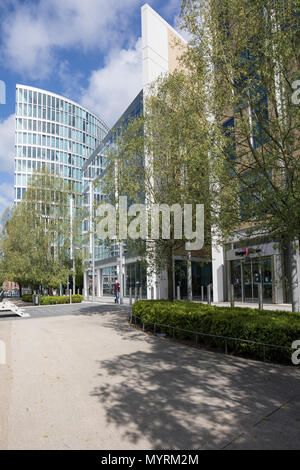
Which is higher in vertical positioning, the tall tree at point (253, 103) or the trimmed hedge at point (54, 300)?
the tall tree at point (253, 103)

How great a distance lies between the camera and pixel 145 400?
5.07 meters

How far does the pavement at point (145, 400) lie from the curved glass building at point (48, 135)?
67685mm

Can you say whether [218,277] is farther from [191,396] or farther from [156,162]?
[191,396]

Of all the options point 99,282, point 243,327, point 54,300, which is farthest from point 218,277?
point 99,282

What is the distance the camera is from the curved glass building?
73188mm

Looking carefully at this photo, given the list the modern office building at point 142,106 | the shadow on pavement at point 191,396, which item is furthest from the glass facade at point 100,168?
the shadow on pavement at point 191,396

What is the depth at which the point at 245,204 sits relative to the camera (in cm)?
751

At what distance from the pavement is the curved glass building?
67685 millimetres

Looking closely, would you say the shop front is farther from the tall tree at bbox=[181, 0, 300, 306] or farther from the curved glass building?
the curved glass building

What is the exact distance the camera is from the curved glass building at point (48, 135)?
73.2 metres

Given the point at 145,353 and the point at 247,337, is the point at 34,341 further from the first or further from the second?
the point at 247,337

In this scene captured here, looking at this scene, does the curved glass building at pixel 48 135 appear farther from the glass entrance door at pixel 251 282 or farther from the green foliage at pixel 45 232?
the glass entrance door at pixel 251 282

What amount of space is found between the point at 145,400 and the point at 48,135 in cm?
7758
